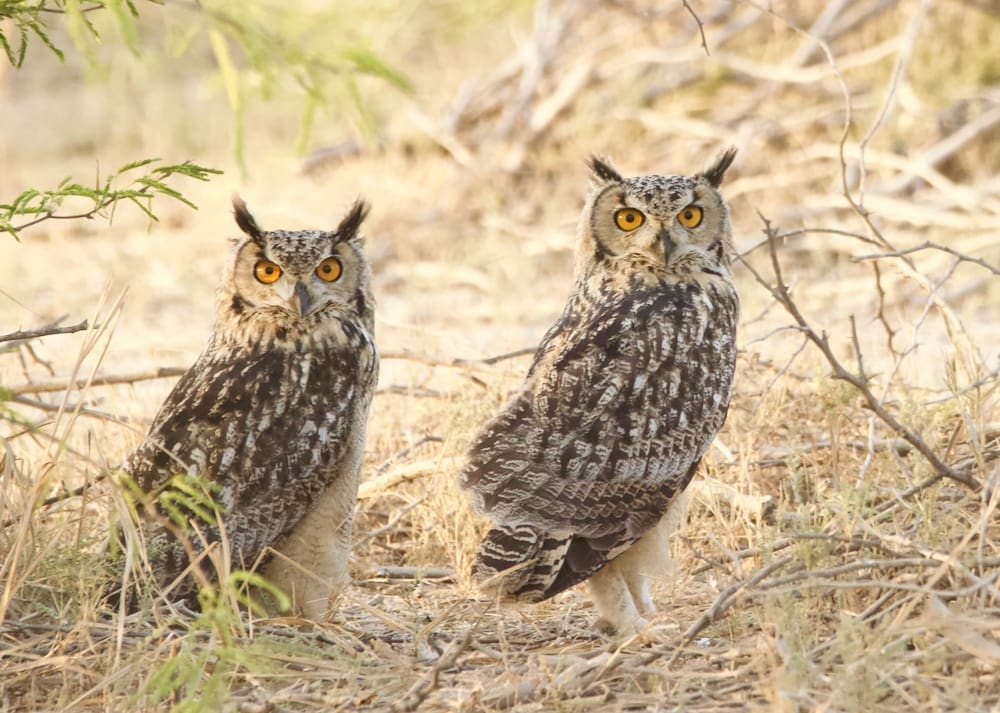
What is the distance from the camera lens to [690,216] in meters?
4.47

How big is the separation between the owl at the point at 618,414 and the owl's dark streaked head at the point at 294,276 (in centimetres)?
68

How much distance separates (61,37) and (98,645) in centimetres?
1714

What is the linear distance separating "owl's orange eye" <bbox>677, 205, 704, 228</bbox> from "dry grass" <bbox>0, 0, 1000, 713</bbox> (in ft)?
1.50

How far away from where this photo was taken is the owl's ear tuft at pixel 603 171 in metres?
4.64

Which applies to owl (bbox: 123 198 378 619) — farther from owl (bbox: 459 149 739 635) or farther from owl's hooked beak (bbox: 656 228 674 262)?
owl's hooked beak (bbox: 656 228 674 262)

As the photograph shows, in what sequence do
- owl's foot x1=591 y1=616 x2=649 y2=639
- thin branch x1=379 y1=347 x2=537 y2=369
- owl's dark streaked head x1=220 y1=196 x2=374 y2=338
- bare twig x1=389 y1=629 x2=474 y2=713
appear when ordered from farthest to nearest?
thin branch x1=379 y1=347 x2=537 y2=369 < owl's dark streaked head x1=220 y1=196 x2=374 y2=338 < owl's foot x1=591 y1=616 x2=649 y2=639 < bare twig x1=389 y1=629 x2=474 y2=713

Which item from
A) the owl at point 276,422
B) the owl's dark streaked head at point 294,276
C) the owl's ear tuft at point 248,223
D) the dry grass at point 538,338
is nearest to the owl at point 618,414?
the dry grass at point 538,338

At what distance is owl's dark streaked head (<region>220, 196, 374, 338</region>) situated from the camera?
4305 mm

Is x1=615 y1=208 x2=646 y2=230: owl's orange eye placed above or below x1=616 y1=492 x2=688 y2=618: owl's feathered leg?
above

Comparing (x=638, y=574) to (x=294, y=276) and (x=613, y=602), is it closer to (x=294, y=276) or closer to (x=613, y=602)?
(x=613, y=602)

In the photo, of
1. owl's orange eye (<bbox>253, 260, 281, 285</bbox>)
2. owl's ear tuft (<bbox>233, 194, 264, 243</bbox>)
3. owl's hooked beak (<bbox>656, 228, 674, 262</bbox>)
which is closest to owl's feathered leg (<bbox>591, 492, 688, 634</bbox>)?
owl's hooked beak (<bbox>656, 228, 674, 262</bbox>)

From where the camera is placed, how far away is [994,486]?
3.66 metres

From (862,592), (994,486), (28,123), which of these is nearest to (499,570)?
(862,592)

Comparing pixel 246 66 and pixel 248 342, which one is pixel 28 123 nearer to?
pixel 246 66
